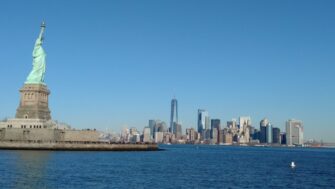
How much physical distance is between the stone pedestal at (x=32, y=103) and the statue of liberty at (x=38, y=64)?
76.1 inches

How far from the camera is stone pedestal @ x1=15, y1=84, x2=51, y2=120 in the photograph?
362ft

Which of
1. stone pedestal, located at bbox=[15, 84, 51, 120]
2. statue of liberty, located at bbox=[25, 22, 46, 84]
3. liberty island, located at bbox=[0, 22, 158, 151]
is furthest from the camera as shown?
statue of liberty, located at bbox=[25, 22, 46, 84]

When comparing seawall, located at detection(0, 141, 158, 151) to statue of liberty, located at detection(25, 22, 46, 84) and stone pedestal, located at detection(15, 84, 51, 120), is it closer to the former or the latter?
stone pedestal, located at detection(15, 84, 51, 120)

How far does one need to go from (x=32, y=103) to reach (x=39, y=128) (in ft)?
24.7

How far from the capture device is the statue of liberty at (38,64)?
115m

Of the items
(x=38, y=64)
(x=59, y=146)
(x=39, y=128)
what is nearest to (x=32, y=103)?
(x=39, y=128)

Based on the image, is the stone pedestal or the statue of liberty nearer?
the stone pedestal

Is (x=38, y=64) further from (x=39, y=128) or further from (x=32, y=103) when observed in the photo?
(x=39, y=128)

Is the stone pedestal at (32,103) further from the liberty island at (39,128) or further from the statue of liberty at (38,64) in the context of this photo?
the statue of liberty at (38,64)

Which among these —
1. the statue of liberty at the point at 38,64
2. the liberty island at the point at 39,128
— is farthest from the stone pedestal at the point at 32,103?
the statue of liberty at the point at 38,64

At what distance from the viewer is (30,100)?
111 metres

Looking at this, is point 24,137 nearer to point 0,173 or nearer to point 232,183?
point 0,173

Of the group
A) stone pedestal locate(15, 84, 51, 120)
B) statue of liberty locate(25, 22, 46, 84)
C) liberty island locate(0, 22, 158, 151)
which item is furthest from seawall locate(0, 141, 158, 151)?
statue of liberty locate(25, 22, 46, 84)

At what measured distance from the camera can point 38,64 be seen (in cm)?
11662
